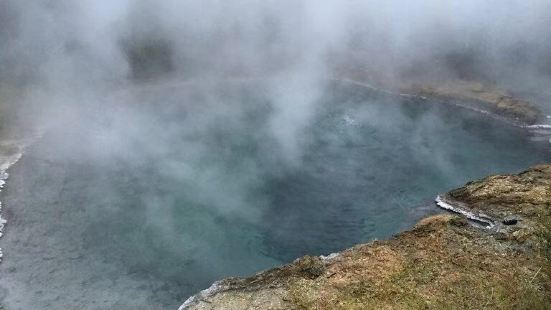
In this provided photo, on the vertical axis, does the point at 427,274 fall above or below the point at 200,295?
below

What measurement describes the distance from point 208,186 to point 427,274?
6920 millimetres

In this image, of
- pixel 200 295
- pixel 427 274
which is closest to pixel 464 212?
pixel 427 274

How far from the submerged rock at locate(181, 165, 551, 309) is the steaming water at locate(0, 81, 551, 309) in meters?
2.13

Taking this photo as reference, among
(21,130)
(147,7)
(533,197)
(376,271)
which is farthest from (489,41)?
(21,130)

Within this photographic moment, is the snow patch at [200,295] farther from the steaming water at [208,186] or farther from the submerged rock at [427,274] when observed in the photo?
the steaming water at [208,186]

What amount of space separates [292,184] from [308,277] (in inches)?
205

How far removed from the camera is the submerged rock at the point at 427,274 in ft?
31.2

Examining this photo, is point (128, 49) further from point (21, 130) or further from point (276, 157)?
point (276, 157)

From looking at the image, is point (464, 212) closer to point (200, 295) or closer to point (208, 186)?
point (200, 295)

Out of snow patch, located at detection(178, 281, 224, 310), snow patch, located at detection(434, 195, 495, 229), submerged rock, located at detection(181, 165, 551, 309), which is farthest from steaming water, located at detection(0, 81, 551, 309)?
submerged rock, located at detection(181, 165, 551, 309)

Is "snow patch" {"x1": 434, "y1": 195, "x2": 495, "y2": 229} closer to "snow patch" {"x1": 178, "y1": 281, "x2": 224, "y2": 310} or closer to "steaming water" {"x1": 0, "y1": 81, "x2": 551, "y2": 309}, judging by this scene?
"steaming water" {"x1": 0, "y1": 81, "x2": 551, "y2": 309}

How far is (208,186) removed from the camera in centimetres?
1502

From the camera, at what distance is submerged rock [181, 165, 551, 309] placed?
950cm

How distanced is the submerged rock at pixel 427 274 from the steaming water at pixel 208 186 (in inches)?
84.1
